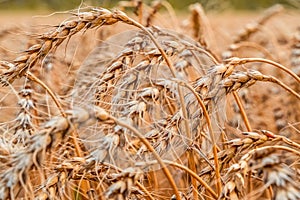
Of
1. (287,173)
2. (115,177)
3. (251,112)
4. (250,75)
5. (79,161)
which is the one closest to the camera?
(287,173)

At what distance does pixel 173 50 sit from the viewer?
1788 millimetres

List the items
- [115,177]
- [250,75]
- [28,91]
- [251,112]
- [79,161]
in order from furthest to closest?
[251,112] → [28,91] → [250,75] → [79,161] → [115,177]

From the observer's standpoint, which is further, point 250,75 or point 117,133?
point 250,75

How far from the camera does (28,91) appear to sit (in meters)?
1.78

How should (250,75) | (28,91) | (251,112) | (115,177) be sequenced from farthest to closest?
(251,112) → (28,91) → (250,75) → (115,177)

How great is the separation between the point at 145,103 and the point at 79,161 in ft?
0.62

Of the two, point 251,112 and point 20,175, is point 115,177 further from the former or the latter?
point 251,112

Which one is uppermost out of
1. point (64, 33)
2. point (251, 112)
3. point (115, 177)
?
point (64, 33)

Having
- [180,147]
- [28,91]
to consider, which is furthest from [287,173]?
[28,91]

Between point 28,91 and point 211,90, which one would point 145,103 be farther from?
point 28,91

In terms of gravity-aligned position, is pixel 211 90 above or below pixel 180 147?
above

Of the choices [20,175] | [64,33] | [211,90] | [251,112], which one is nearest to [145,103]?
[211,90]

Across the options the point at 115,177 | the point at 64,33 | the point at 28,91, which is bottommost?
the point at 115,177

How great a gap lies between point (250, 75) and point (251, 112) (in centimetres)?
139
